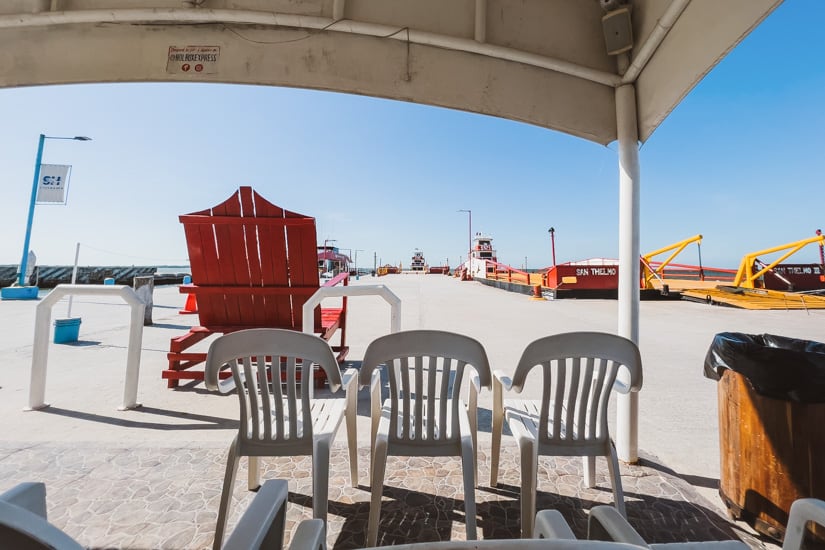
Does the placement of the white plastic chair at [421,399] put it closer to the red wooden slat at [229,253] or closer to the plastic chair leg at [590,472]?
the plastic chair leg at [590,472]

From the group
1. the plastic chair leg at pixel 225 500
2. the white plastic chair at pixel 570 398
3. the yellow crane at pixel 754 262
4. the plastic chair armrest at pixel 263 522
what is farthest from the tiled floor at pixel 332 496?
the yellow crane at pixel 754 262

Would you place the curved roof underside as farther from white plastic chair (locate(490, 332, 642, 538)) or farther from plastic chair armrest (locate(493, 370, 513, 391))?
plastic chair armrest (locate(493, 370, 513, 391))

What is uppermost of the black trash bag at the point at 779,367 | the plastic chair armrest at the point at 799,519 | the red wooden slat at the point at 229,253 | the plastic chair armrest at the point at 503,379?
the red wooden slat at the point at 229,253

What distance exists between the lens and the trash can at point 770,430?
5.24 ft

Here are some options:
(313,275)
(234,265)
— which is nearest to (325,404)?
(313,275)

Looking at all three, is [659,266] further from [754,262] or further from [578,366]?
[578,366]

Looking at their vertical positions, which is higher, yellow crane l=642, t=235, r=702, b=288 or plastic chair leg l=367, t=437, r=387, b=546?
yellow crane l=642, t=235, r=702, b=288

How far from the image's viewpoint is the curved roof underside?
7.54 feet

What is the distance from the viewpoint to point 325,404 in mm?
2066

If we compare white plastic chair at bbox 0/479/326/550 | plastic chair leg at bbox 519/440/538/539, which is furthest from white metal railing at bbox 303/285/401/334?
white plastic chair at bbox 0/479/326/550

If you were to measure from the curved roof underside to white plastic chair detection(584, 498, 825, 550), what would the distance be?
2.17 m

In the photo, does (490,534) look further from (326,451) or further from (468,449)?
(326,451)

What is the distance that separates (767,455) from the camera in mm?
1708

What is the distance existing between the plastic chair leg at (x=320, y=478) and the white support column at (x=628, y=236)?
199 cm
